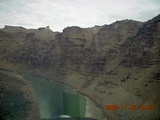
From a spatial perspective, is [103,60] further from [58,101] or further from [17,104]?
[17,104]

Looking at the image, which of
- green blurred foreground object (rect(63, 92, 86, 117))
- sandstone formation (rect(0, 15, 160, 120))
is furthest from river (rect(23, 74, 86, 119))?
sandstone formation (rect(0, 15, 160, 120))

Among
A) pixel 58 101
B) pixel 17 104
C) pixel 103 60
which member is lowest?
pixel 58 101

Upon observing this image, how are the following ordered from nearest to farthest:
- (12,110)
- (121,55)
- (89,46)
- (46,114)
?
(12,110) < (46,114) < (121,55) < (89,46)

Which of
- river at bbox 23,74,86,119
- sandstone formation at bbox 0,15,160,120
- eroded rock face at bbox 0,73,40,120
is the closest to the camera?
eroded rock face at bbox 0,73,40,120

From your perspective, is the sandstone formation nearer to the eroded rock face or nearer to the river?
the river

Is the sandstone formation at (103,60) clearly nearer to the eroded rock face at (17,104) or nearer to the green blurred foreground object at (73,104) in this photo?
the green blurred foreground object at (73,104)

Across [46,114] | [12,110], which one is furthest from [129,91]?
[12,110]

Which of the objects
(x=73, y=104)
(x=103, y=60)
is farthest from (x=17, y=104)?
(x=103, y=60)

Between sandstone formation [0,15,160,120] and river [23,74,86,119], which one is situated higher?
sandstone formation [0,15,160,120]

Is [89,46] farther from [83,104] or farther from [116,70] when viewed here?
[83,104]

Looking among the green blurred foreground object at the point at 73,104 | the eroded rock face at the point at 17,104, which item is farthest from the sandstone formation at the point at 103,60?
the eroded rock face at the point at 17,104

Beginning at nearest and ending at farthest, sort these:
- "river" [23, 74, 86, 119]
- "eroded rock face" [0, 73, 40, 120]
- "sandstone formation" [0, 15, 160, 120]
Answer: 1. "eroded rock face" [0, 73, 40, 120]
2. "river" [23, 74, 86, 119]
3. "sandstone formation" [0, 15, 160, 120]
